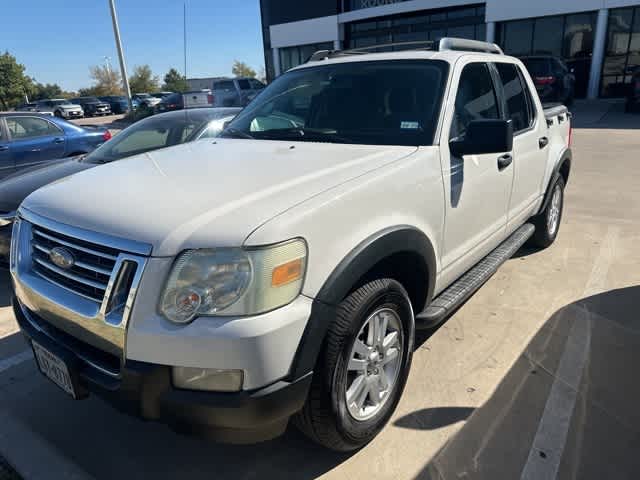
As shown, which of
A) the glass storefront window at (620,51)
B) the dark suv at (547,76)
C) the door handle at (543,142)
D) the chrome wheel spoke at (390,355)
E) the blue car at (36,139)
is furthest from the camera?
the glass storefront window at (620,51)

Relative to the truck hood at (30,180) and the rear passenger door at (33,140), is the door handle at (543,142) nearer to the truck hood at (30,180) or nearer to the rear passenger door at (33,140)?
the truck hood at (30,180)

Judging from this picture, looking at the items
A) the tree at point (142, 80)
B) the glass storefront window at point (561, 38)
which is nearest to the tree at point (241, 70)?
the tree at point (142, 80)

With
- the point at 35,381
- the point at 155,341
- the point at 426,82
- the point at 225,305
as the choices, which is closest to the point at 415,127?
the point at 426,82

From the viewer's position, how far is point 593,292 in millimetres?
3971

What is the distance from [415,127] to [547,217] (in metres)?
2.65

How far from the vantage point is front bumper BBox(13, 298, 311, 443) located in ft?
5.75

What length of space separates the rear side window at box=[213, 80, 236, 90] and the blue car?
14754 millimetres

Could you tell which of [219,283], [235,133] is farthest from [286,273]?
[235,133]

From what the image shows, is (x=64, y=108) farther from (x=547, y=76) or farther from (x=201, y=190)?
(x=201, y=190)

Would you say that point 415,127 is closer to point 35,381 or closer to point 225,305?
point 225,305

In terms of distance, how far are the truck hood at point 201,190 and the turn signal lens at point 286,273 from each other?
18cm

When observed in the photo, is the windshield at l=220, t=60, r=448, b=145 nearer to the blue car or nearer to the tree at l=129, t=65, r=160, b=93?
the blue car

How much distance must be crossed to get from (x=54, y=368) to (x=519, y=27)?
2489 centimetres

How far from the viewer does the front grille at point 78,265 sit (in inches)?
74.3
